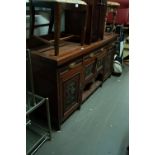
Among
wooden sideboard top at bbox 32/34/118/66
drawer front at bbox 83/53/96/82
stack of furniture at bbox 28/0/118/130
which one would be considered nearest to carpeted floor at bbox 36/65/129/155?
stack of furniture at bbox 28/0/118/130

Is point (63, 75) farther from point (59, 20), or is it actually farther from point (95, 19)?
point (95, 19)

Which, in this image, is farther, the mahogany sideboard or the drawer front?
the drawer front

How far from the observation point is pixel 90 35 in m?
2.11

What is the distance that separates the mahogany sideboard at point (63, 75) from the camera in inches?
60.5

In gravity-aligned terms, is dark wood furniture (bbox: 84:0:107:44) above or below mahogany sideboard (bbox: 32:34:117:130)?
above

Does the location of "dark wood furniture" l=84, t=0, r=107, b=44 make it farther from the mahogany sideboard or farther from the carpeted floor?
the carpeted floor

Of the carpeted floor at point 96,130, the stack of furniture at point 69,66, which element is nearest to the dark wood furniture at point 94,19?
the stack of furniture at point 69,66

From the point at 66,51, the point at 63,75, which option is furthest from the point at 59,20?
the point at 63,75

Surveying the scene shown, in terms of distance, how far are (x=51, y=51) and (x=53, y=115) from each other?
1.85ft

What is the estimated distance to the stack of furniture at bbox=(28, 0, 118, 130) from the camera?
1.55m

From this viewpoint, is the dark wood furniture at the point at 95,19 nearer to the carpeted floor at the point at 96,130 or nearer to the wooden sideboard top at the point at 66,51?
the wooden sideboard top at the point at 66,51

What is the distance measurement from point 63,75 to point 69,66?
11cm
